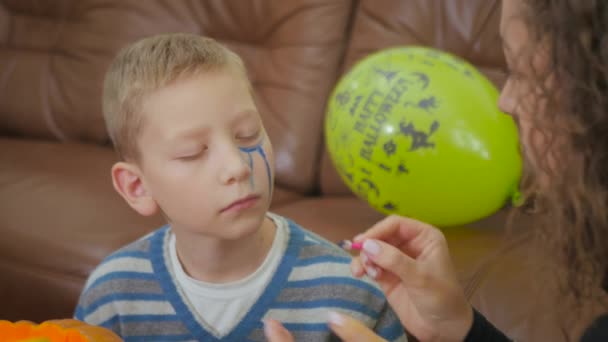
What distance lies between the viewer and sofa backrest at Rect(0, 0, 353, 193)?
208 centimetres

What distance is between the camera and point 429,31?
192cm

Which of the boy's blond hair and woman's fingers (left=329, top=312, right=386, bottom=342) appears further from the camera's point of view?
the boy's blond hair

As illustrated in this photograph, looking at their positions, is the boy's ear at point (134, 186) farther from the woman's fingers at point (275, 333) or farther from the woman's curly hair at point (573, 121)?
the woman's curly hair at point (573, 121)

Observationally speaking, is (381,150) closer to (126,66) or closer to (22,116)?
(126,66)

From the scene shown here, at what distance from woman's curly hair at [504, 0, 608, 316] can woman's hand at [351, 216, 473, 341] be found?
6.6 inches

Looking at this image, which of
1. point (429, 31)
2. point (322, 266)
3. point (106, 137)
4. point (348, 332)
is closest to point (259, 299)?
point (322, 266)

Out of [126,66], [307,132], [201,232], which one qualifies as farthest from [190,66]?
[307,132]

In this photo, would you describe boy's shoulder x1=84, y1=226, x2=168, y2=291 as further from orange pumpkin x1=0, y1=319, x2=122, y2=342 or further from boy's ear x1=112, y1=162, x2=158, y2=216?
orange pumpkin x1=0, y1=319, x2=122, y2=342

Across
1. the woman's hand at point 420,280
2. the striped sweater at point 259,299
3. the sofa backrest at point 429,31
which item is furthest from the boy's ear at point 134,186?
the sofa backrest at point 429,31

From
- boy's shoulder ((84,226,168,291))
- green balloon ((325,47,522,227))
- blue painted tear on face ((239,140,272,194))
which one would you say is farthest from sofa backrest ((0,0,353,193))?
blue painted tear on face ((239,140,272,194))

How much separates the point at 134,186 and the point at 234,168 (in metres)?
0.23

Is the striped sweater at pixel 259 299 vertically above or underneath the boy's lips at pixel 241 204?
underneath

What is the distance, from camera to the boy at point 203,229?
3.07 feet

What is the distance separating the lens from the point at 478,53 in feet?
6.16
